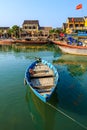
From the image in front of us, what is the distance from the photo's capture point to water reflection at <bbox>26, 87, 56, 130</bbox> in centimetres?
1129

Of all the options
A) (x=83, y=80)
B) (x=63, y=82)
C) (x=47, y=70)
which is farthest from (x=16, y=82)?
(x=83, y=80)

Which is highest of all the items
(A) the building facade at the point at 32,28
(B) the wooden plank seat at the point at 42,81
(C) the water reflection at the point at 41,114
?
(A) the building facade at the point at 32,28

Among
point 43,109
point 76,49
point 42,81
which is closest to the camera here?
point 43,109

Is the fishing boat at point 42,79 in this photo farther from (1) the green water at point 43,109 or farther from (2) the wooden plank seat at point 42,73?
(1) the green water at point 43,109

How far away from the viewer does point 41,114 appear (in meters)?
12.5

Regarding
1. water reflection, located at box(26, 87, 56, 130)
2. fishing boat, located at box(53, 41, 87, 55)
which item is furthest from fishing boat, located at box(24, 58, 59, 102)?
fishing boat, located at box(53, 41, 87, 55)

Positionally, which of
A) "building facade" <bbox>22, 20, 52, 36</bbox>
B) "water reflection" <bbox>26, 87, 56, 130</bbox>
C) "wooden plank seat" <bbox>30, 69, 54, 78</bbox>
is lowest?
"water reflection" <bbox>26, 87, 56, 130</bbox>

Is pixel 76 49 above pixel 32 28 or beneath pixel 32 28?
beneath

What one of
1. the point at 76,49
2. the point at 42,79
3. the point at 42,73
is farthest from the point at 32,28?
the point at 42,79

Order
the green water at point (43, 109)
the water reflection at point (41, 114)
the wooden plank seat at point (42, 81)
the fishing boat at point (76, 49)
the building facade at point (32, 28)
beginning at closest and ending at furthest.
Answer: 1. the green water at point (43, 109)
2. the water reflection at point (41, 114)
3. the wooden plank seat at point (42, 81)
4. the fishing boat at point (76, 49)
5. the building facade at point (32, 28)

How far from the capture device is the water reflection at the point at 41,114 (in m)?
11.3

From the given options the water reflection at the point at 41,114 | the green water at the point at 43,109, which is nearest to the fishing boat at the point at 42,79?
the green water at the point at 43,109

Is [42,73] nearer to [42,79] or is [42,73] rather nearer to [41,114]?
[42,79]

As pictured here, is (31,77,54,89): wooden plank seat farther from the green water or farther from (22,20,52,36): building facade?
(22,20,52,36): building facade
